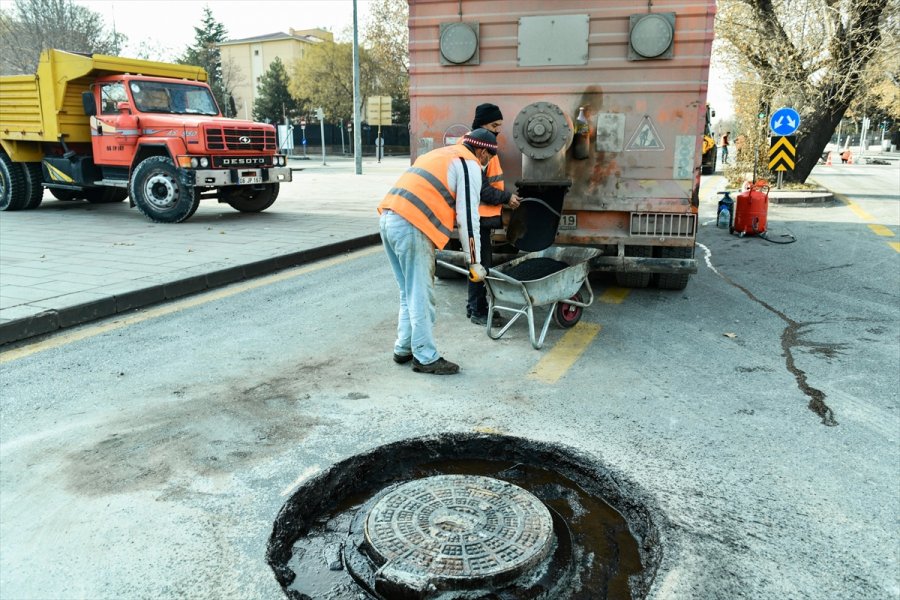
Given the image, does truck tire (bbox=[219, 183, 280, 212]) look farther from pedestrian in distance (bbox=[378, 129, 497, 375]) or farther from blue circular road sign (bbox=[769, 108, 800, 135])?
blue circular road sign (bbox=[769, 108, 800, 135])

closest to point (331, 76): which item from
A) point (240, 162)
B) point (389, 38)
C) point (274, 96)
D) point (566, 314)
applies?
point (389, 38)

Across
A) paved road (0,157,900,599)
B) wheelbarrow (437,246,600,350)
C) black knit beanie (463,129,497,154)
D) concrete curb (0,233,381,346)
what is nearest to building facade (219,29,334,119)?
concrete curb (0,233,381,346)

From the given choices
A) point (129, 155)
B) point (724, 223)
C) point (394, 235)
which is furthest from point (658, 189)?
point (129, 155)

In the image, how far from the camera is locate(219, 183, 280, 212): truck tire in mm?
13219

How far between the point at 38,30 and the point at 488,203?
3879 centimetres

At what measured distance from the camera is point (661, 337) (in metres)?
5.36

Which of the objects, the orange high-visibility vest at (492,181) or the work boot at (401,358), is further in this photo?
the orange high-visibility vest at (492,181)

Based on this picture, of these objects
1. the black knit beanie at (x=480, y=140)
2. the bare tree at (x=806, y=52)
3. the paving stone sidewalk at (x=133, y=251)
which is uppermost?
the bare tree at (x=806, y=52)

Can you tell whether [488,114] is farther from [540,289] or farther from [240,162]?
[240,162]

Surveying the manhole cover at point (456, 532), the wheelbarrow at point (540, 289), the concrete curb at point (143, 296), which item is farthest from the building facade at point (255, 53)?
the manhole cover at point (456, 532)

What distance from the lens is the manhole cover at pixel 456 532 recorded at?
235 centimetres

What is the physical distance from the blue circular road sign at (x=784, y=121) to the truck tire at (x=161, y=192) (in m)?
11.5

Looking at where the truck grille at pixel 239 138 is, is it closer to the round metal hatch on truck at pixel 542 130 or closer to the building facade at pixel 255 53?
the round metal hatch on truck at pixel 542 130

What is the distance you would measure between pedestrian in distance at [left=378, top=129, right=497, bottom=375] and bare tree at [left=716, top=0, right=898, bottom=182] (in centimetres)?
1645
